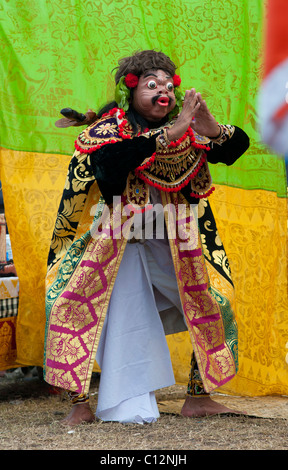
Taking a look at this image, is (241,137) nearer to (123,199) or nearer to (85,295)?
(123,199)

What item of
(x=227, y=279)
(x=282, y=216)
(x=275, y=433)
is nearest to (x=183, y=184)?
(x=227, y=279)

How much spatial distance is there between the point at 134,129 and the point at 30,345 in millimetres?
1476

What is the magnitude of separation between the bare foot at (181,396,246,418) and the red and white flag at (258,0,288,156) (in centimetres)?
149

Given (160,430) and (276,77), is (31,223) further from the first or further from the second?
(276,77)

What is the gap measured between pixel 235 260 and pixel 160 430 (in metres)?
1.20

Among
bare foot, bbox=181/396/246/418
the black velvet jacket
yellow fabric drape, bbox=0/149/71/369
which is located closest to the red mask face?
the black velvet jacket

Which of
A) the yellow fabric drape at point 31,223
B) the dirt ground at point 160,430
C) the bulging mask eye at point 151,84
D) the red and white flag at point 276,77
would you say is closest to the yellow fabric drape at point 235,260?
the yellow fabric drape at point 31,223

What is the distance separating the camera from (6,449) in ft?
8.65

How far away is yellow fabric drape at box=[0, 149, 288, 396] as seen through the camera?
361 centimetres

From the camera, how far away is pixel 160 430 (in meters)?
2.88

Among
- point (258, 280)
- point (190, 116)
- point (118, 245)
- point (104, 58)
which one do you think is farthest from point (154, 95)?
point (258, 280)

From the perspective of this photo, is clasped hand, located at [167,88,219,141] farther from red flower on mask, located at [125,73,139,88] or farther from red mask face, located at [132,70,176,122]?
→ red flower on mask, located at [125,73,139,88]

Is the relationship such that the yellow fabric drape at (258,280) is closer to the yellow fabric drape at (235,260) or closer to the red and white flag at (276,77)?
the yellow fabric drape at (235,260)

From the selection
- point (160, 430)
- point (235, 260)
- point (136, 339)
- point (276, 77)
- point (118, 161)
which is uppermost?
point (276, 77)
